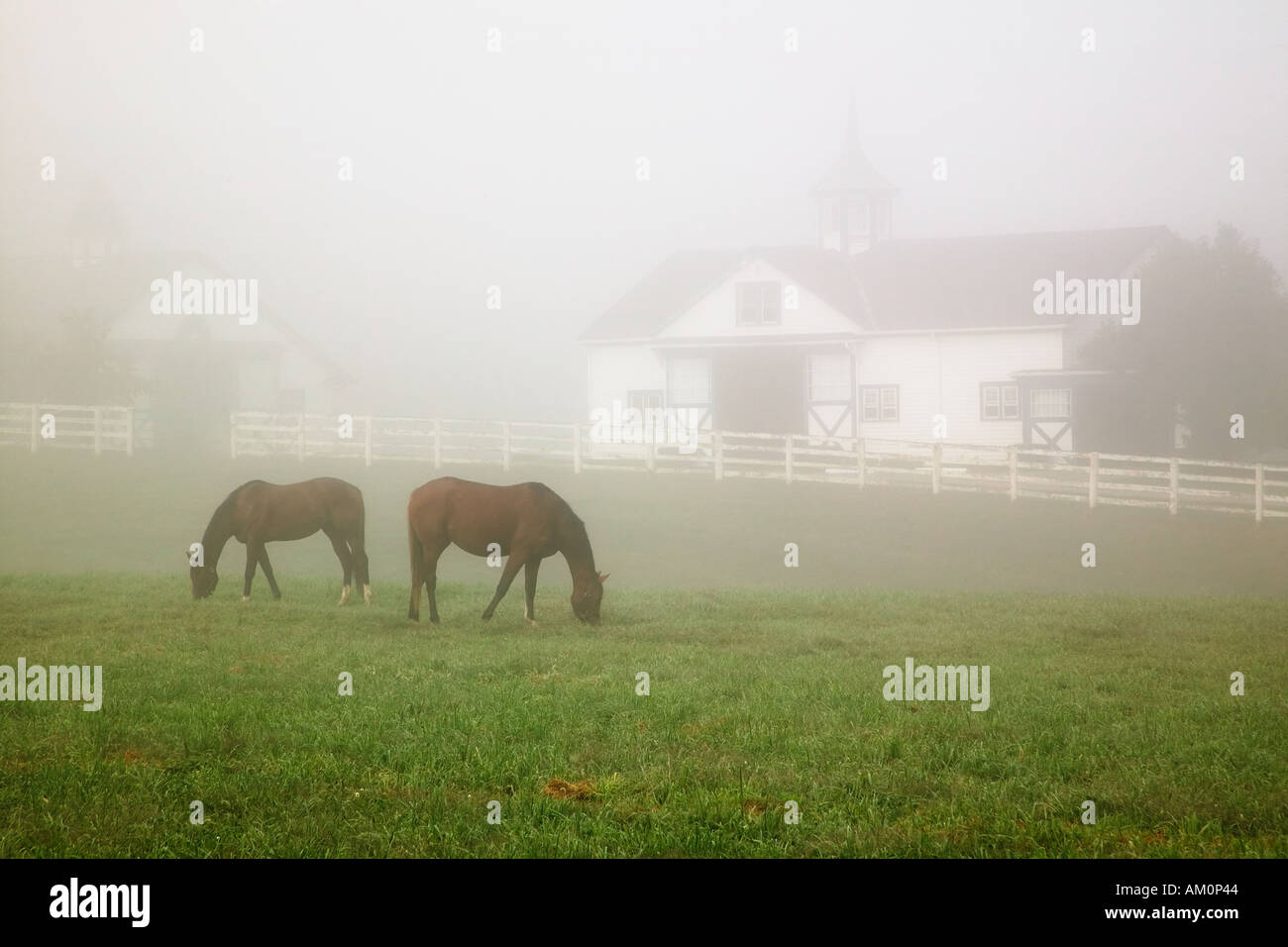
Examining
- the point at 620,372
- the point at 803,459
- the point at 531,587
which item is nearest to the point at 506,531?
the point at 531,587

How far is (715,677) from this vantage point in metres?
10.4

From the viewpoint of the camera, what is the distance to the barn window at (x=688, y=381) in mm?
40938

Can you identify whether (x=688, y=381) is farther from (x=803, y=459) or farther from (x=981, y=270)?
(x=981, y=270)

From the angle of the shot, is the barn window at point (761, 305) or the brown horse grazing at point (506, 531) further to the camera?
the barn window at point (761, 305)

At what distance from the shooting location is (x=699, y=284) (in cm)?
4519

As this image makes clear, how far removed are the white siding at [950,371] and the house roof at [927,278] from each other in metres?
0.51

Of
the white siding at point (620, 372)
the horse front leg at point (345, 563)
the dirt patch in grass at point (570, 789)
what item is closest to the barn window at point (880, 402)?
the white siding at point (620, 372)

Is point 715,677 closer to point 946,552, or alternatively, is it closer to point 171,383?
point 946,552

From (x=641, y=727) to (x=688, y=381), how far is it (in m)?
33.1

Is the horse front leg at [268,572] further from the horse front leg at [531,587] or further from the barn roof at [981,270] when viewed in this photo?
the barn roof at [981,270]

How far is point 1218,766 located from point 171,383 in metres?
34.0

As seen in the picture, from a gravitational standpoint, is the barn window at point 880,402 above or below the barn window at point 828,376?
below

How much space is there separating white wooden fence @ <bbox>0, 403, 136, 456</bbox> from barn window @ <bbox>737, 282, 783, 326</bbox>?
18846mm
